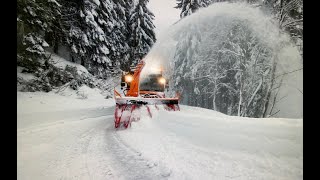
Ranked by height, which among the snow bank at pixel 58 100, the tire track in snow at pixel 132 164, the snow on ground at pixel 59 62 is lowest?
the tire track in snow at pixel 132 164

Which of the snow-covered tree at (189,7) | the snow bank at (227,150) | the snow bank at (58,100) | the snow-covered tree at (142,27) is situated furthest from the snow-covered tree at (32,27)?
the snow bank at (227,150)

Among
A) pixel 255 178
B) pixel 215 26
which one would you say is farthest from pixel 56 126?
pixel 215 26

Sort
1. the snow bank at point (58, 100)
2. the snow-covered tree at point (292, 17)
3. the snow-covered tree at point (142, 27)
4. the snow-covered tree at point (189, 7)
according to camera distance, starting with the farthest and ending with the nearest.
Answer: the snow-covered tree at point (189, 7) < the snow-covered tree at point (142, 27) < the snow bank at point (58, 100) < the snow-covered tree at point (292, 17)

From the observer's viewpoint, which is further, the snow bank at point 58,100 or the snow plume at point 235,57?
the snow plume at point 235,57

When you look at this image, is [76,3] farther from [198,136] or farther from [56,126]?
[198,136]

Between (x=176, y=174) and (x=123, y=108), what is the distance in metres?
4.10

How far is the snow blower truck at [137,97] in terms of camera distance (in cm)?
730

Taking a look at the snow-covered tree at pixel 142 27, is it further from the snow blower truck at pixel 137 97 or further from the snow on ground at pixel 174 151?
the snow on ground at pixel 174 151

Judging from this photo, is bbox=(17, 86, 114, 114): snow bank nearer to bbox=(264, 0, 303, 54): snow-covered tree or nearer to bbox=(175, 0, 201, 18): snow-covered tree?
bbox=(175, 0, 201, 18): snow-covered tree

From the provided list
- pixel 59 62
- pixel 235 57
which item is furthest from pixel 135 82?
pixel 235 57

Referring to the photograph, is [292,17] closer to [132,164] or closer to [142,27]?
[142,27]

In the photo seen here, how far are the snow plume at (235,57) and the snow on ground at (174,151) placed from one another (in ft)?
10.6

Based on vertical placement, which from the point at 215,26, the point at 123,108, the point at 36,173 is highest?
the point at 215,26

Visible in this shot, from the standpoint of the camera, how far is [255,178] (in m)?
3.33
